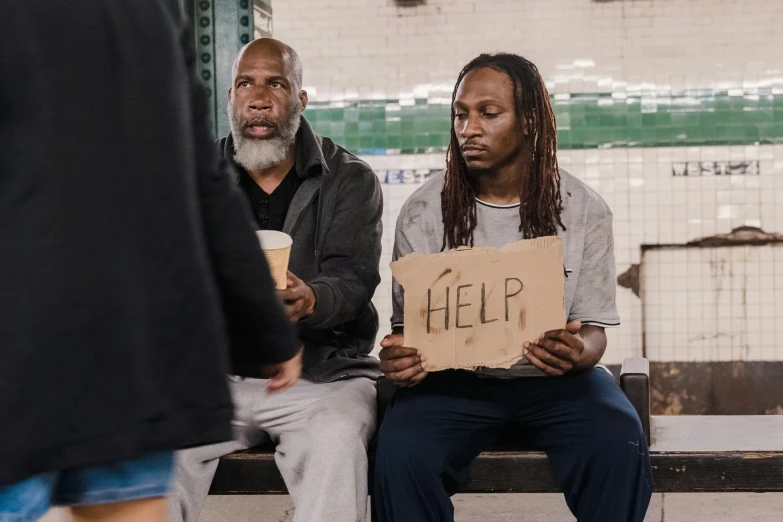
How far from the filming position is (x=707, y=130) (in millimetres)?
6105

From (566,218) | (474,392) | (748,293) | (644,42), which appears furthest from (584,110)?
(474,392)

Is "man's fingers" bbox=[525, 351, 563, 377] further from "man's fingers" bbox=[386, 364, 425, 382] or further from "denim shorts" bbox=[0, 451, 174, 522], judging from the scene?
"denim shorts" bbox=[0, 451, 174, 522]

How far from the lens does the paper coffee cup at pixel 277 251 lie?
111 inches

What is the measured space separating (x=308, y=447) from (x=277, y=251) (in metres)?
0.60

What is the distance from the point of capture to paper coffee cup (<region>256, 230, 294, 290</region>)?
282 centimetres

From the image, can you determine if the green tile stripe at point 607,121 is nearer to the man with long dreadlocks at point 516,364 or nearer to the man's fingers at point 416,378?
the man with long dreadlocks at point 516,364

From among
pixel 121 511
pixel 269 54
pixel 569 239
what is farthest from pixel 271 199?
pixel 121 511

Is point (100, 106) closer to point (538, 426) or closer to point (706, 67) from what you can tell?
point (538, 426)

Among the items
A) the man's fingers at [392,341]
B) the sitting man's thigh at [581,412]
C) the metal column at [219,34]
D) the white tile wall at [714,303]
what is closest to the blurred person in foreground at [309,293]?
the man's fingers at [392,341]

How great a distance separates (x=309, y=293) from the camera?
311cm

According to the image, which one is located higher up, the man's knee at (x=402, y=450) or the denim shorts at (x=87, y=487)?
the denim shorts at (x=87, y=487)

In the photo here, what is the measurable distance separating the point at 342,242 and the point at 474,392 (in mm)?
691

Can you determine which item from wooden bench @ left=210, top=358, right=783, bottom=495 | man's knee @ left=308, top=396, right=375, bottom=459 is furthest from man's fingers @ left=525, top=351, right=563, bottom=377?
man's knee @ left=308, top=396, right=375, bottom=459

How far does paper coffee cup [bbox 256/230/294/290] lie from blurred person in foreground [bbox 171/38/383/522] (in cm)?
11
